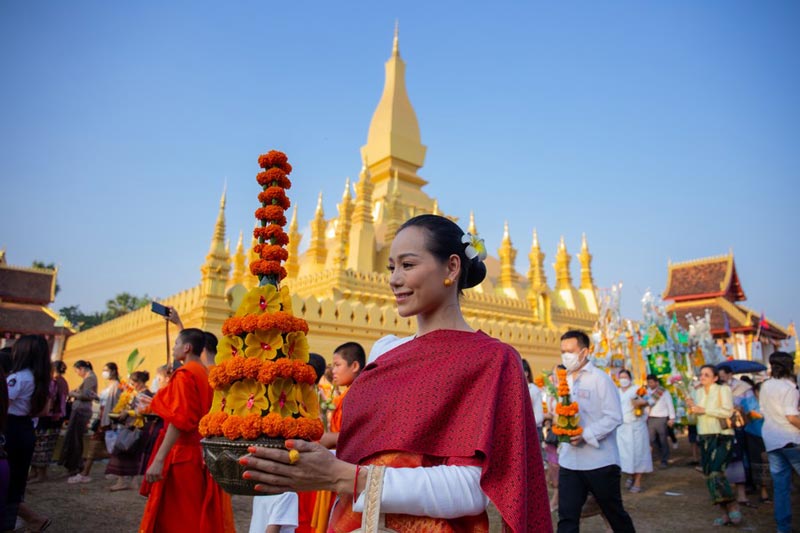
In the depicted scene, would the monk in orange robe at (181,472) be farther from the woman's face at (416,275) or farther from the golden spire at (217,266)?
the golden spire at (217,266)

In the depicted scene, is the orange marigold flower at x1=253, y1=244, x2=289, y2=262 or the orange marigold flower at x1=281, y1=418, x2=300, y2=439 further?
the orange marigold flower at x1=253, y1=244, x2=289, y2=262

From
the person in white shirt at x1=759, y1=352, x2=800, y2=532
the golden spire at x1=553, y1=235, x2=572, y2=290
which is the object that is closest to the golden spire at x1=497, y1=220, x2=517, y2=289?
the golden spire at x1=553, y1=235, x2=572, y2=290

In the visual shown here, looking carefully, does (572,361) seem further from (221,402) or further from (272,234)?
(221,402)

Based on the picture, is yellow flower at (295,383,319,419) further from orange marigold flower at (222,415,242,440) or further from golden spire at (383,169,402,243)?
golden spire at (383,169,402,243)

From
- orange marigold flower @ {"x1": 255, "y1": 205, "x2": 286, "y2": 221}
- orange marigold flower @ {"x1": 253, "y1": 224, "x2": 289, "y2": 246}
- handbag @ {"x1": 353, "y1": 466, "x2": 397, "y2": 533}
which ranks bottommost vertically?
handbag @ {"x1": 353, "y1": 466, "x2": 397, "y2": 533}

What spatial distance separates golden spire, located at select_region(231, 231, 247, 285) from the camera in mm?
20359

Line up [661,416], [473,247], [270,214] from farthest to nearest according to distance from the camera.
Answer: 1. [661,416]
2. [473,247]
3. [270,214]

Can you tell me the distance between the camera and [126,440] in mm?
7176

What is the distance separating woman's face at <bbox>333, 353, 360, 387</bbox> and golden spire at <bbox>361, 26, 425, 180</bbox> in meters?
19.7

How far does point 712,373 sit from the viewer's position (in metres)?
7.15

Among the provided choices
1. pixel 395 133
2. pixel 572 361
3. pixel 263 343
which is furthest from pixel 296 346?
pixel 395 133

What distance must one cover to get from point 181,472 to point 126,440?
12.8ft

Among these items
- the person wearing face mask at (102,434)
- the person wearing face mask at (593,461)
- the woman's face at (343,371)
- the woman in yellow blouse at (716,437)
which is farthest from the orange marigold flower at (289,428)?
the person wearing face mask at (102,434)

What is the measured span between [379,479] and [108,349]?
1740 cm
